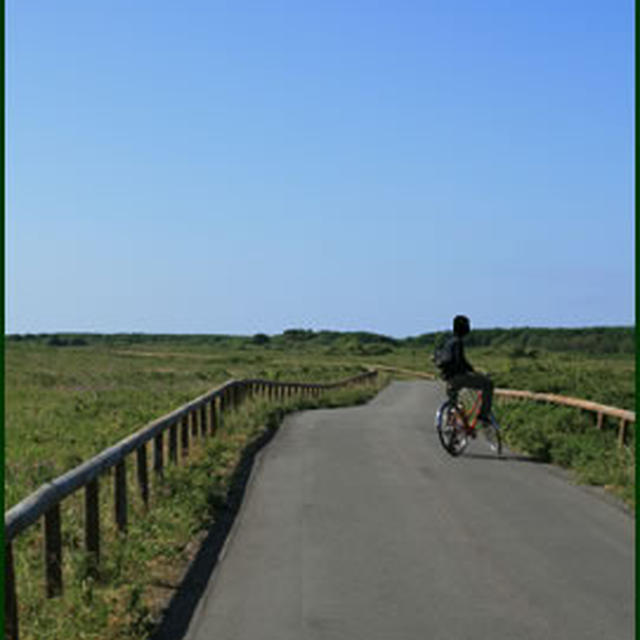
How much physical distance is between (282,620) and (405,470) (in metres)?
8.70

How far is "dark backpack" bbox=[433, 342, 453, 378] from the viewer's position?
17609 mm

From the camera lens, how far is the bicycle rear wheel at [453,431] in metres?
18.4

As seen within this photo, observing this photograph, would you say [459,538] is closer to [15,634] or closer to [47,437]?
[15,634]

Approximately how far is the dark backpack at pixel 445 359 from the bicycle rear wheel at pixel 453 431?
0.74 meters

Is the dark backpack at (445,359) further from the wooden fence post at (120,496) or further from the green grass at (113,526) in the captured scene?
the wooden fence post at (120,496)

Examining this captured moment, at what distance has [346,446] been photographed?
20.0m

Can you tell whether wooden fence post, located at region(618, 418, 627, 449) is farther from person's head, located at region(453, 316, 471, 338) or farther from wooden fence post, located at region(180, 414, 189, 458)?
wooden fence post, located at region(180, 414, 189, 458)

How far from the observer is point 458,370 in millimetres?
17750

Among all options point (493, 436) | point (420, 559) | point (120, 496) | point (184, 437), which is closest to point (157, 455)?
point (120, 496)

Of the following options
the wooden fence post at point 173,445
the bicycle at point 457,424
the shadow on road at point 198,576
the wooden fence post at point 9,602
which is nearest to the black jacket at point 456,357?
the bicycle at point 457,424

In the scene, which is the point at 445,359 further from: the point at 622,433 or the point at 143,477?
the point at 143,477

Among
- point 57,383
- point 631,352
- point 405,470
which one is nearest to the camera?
point 405,470

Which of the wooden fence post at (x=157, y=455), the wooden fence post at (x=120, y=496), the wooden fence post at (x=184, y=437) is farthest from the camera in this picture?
the wooden fence post at (x=184, y=437)

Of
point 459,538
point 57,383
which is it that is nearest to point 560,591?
point 459,538
